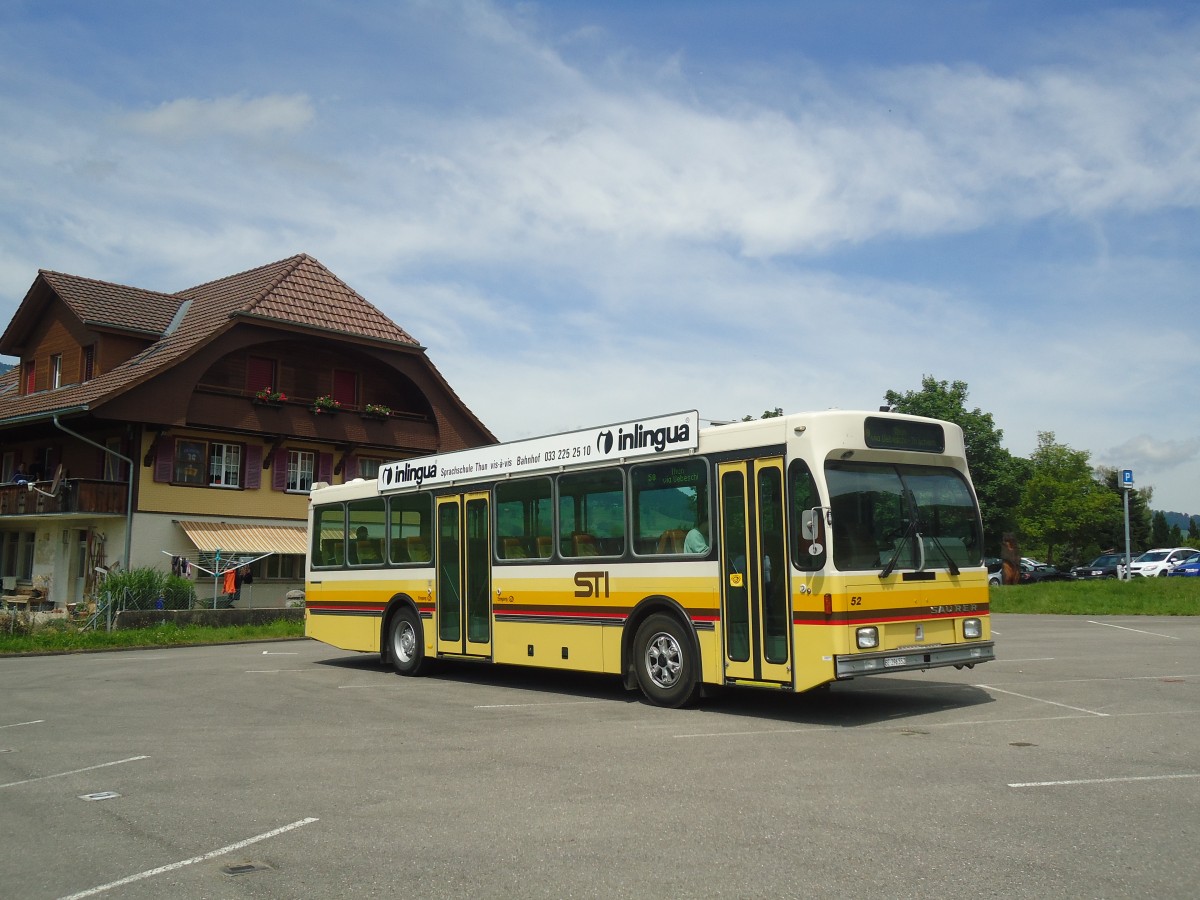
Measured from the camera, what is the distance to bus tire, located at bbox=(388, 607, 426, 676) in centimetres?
1627

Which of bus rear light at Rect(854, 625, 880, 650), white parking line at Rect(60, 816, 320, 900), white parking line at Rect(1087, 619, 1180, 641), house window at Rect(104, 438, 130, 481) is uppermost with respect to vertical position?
house window at Rect(104, 438, 130, 481)

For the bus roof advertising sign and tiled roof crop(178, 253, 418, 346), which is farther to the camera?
tiled roof crop(178, 253, 418, 346)

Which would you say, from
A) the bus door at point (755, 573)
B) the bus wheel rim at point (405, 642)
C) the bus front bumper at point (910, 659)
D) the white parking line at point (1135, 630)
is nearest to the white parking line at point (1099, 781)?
the bus front bumper at point (910, 659)

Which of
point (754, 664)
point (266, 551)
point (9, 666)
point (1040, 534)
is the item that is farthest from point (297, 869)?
point (1040, 534)

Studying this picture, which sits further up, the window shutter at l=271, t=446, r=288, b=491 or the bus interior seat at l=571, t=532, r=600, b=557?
the window shutter at l=271, t=446, r=288, b=491

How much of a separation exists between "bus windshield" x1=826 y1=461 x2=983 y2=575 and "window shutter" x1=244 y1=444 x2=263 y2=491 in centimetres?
2970

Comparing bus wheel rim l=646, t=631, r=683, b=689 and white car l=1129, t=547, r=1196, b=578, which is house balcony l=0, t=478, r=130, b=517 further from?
white car l=1129, t=547, r=1196, b=578

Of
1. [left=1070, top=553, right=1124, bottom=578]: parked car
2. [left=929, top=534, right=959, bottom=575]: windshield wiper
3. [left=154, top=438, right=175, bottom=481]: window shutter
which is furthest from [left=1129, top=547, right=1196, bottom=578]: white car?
[left=929, top=534, right=959, bottom=575]: windshield wiper

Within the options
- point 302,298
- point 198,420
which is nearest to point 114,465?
point 198,420

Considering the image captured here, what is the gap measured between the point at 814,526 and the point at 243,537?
95.6 feet

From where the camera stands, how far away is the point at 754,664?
10930 millimetres

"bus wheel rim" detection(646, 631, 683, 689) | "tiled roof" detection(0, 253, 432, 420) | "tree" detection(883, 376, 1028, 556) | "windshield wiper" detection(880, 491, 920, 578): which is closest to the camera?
"windshield wiper" detection(880, 491, 920, 578)

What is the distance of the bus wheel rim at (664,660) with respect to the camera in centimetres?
1190

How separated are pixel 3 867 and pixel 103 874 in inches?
26.3
